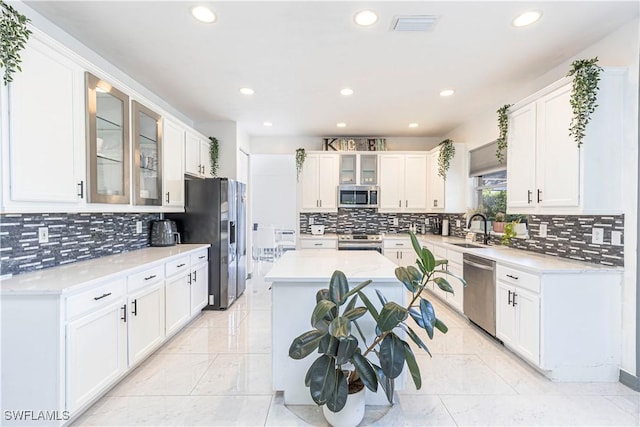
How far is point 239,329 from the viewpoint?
3.43 m

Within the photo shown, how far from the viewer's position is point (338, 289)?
1.83 meters

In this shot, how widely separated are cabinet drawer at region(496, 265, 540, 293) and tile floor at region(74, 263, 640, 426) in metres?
0.70

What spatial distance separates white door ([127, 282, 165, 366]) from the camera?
7.85ft

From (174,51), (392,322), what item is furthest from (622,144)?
(174,51)

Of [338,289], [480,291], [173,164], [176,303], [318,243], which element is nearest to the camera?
[338,289]

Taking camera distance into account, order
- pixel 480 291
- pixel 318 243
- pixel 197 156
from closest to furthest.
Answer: pixel 480 291
pixel 197 156
pixel 318 243

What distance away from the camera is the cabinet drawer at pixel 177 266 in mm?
2949

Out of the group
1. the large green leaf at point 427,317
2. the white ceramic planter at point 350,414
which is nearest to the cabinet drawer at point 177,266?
the white ceramic planter at point 350,414

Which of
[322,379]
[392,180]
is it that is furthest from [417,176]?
[322,379]

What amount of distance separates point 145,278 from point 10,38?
5.74 feet

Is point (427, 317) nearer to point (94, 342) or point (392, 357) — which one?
point (392, 357)

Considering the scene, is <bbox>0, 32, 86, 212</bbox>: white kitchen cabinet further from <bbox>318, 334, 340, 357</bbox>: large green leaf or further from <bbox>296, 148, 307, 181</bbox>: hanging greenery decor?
<bbox>296, 148, 307, 181</bbox>: hanging greenery decor

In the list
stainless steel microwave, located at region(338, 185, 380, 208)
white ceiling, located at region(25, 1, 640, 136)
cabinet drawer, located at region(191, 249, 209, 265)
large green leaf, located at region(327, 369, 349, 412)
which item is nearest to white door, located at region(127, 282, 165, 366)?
cabinet drawer, located at region(191, 249, 209, 265)

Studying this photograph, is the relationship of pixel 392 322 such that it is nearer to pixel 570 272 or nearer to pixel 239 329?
pixel 570 272
